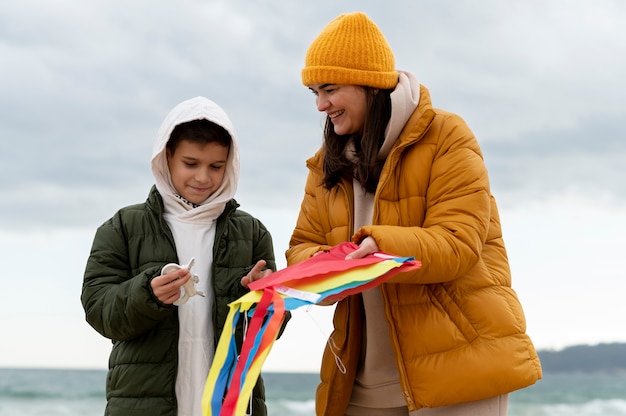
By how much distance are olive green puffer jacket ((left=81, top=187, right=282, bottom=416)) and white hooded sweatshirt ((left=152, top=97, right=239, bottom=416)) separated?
0.04 m

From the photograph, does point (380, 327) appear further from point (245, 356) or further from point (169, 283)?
point (169, 283)

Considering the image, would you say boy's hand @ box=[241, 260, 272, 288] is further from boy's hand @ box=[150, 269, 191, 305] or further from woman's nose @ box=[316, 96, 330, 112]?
woman's nose @ box=[316, 96, 330, 112]

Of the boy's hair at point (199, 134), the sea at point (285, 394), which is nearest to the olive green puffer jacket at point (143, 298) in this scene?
the boy's hair at point (199, 134)

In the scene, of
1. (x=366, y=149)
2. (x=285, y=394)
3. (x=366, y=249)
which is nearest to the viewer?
(x=366, y=249)

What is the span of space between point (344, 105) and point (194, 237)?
804 mm

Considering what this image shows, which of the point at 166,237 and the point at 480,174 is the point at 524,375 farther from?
the point at 166,237

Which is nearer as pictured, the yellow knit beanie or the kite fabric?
the kite fabric

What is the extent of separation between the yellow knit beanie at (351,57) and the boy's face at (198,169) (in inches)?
18.4

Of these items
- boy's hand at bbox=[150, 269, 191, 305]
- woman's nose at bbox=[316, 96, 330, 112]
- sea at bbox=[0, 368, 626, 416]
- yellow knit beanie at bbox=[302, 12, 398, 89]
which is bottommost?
sea at bbox=[0, 368, 626, 416]

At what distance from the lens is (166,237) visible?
3.18 metres

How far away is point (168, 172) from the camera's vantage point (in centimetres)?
330

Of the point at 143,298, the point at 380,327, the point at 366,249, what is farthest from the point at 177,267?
the point at 380,327

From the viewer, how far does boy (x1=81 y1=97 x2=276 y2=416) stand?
3031mm

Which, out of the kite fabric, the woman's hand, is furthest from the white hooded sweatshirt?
the woman's hand
